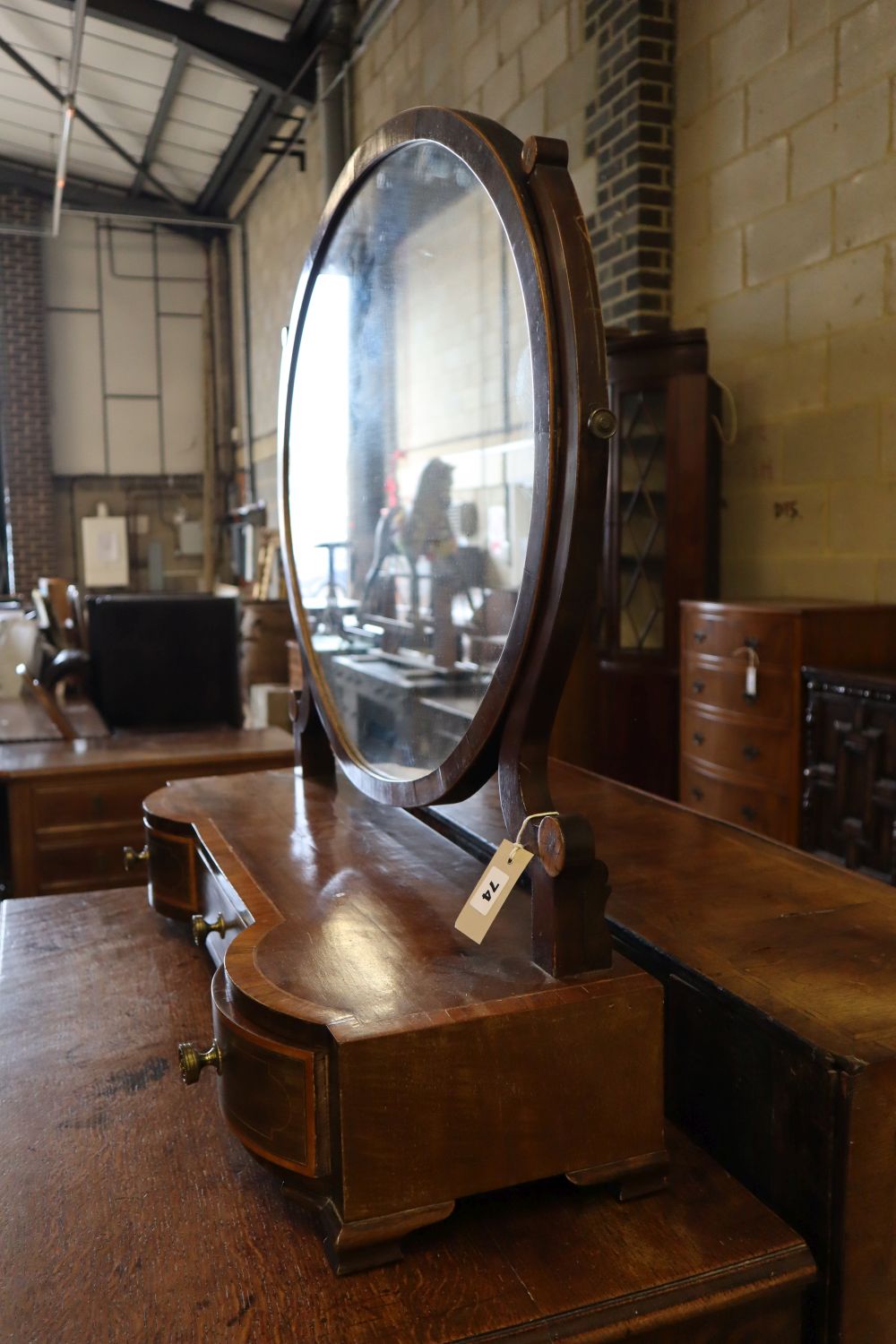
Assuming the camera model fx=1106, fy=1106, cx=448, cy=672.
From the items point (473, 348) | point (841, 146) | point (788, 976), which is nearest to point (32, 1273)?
point (788, 976)

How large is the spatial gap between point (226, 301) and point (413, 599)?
12.0m

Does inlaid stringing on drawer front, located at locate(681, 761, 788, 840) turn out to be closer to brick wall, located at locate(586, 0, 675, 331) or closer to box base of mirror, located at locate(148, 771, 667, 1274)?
brick wall, located at locate(586, 0, 675, 331)

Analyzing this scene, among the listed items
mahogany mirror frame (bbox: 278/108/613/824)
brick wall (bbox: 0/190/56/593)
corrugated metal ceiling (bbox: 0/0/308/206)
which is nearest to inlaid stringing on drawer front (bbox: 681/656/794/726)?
mahogany mirror frame (bbox: 278/108/613/824)

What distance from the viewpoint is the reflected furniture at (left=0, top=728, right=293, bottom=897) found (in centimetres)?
271

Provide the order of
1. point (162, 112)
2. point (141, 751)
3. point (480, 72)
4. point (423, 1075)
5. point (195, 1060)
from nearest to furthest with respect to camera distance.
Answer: point (423, 1075) → point (195, 1060) → point (141, 751) → point (480, 72) → point (162, 112)

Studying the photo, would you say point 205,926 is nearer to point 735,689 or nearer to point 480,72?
point 735,689

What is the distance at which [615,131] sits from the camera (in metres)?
4.51

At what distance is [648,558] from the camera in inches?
172

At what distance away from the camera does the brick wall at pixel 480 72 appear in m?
4.84

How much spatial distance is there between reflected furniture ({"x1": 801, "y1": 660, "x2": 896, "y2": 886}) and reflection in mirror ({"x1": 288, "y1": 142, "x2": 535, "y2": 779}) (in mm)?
1784

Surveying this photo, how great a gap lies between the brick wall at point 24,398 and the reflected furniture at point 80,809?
32.0ft

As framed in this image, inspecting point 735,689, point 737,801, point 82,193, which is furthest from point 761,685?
point 82,193

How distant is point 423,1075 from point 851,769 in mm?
2458

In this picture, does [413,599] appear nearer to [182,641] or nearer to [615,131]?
[182,641]
